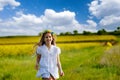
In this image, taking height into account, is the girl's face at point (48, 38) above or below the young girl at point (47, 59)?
above

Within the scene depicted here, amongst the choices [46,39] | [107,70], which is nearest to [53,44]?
[46,39]

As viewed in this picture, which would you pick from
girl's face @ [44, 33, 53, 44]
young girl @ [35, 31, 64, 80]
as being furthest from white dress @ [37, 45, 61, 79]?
girl's face @ [44, 33, 53, 44]

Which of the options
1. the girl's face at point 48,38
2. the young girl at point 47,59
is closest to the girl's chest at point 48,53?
the young girl at point 47,59

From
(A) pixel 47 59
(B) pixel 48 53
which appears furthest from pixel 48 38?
(A) pixel 47 59

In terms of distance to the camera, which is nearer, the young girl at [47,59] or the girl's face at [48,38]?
the young girl at [47,59]

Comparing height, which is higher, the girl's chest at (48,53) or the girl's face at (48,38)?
the girl's face at (48,38)

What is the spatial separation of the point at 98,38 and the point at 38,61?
75308 mm

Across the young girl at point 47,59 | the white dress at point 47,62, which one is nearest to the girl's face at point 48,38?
the young girl at point 47,59

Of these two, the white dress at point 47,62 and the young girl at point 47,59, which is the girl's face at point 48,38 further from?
the white dress at point 47,62

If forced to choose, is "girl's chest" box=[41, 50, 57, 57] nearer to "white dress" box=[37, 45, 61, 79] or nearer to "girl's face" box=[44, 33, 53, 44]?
"white dress" box=[37, 45, 61, 79]

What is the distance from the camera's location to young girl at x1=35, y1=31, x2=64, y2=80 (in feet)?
25.2

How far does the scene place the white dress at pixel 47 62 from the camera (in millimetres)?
7688

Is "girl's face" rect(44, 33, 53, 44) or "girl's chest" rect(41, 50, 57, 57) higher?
"girl's face" rect(44, 33, 53, 44)

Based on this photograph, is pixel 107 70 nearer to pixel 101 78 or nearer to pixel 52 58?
pixel 101 78
